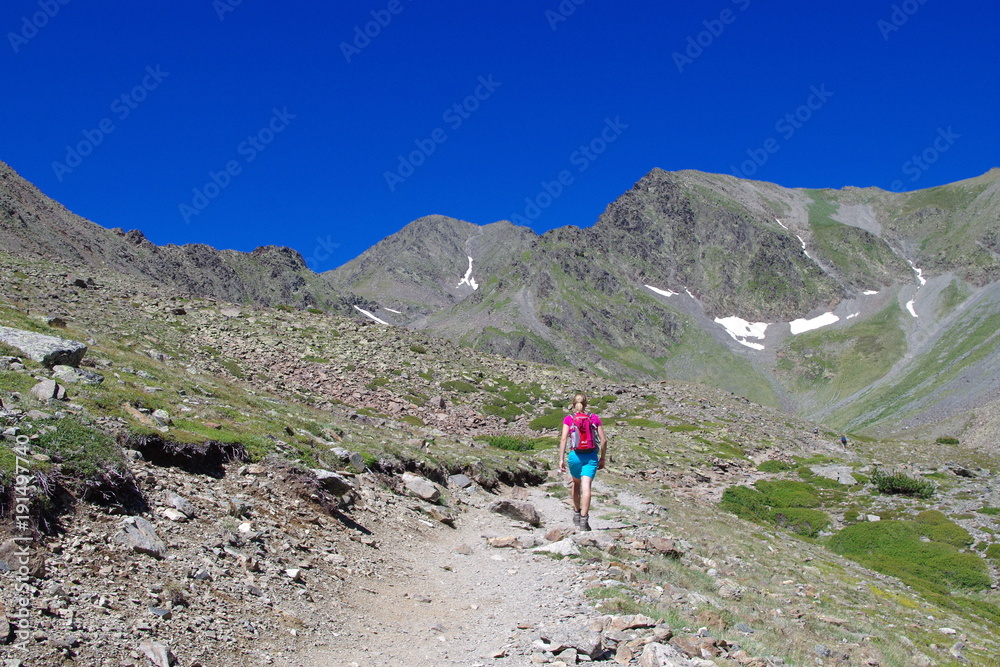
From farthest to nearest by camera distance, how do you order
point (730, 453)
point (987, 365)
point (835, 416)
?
point (835, 416) → point (987, 365) → point (730, 453)

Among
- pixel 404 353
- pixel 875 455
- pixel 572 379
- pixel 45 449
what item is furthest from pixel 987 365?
pixel 45 449

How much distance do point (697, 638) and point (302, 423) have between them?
15.6m

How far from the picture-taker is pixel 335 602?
386 inches

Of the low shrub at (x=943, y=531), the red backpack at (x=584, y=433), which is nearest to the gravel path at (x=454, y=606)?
the red backpack at (x=584, y=433)

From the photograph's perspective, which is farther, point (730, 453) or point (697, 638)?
point (730, 453)

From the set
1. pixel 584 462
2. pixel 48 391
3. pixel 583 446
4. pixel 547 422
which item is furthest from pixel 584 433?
pixel 547 422

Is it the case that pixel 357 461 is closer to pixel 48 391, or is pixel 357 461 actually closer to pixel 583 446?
pixel 583 446

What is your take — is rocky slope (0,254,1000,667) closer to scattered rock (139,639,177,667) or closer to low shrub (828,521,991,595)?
scattered rock (139,639,177,667)

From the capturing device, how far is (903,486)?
3669 centimetres

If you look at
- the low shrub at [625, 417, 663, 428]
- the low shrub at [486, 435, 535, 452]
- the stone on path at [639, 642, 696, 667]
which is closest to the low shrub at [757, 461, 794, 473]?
the low shrub at [625, 417, 663, 428]

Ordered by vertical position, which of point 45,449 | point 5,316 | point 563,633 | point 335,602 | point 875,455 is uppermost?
point 875,455

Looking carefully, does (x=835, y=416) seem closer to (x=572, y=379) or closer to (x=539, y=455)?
(x=572, y=379)

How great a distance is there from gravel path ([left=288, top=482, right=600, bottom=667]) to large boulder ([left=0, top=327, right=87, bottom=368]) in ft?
35.2

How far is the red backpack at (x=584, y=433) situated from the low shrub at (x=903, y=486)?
3182cm
